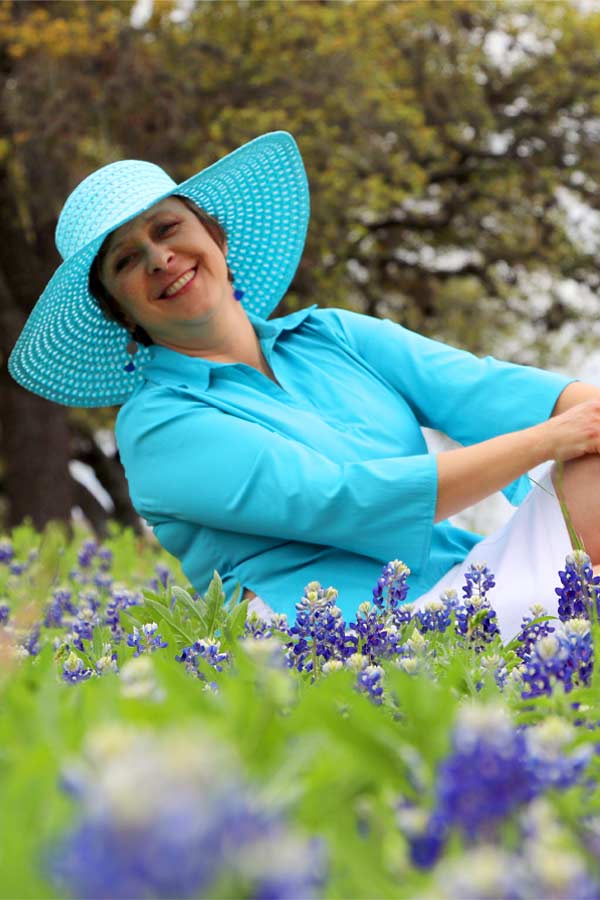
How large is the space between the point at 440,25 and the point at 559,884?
1588 cm

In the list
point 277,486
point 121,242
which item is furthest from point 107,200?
point 277,486

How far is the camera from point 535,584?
11.0 ft

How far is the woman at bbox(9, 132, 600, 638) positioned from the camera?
3539 millimetres

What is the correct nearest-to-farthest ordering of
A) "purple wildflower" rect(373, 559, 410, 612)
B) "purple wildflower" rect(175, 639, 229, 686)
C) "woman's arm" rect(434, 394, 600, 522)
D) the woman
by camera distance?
"purple wildflower" rect(175, 639, 229, 686)
"purple wildflower" rect(373, 559, 410, 612)
"woman's arm" rect(434, 394, 600, 522)
the woman

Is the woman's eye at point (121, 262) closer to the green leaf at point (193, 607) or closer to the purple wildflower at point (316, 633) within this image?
the green leaf at point (193, 607)

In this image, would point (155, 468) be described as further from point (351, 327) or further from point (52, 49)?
point (52, 49)

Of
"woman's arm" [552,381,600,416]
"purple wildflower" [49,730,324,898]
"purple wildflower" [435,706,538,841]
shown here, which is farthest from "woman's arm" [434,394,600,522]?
"purple wildflower" [49,730,324,898]

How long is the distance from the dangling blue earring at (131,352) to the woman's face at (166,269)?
0.74 feet

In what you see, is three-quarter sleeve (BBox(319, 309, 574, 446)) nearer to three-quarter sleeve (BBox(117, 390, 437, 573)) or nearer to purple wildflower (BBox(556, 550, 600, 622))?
three-quarter sleeve (BBox(117, 390, 437, 573))

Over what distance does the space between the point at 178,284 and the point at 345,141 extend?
10.1 m

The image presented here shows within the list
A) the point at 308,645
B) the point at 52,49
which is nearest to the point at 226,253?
the point at 308,645

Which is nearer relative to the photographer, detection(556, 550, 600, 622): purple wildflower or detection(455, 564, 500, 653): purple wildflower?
detection(556, 550, 600, 622): purple wildflower

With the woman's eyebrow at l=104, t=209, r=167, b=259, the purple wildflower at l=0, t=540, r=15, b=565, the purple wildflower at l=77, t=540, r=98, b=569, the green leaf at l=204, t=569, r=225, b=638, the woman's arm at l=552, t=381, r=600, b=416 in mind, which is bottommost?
the purple wildflower at l=77, t=540, r=98, b=569

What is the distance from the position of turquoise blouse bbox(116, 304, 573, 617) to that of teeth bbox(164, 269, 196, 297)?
0.23 m
